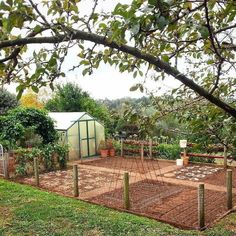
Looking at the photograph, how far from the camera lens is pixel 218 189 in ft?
29.5

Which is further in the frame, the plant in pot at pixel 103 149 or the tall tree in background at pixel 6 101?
the tall tree in background at pixel 6 101

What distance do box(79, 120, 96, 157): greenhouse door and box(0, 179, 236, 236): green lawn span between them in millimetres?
6432

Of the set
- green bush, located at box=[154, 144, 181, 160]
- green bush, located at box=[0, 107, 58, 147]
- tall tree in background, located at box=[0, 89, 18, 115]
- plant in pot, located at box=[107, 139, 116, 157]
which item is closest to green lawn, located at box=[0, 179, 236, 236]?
green bush, located at box=[0, 107, 58, 147]

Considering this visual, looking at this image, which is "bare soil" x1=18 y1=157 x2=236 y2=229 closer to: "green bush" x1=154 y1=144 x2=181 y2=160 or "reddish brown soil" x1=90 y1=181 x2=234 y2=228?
"reddish brown soil" x1=90 y1=181 x2=234 y2=228

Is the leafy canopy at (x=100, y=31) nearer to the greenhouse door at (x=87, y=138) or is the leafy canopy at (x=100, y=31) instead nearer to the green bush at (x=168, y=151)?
the green bush at (x=168, y=151)

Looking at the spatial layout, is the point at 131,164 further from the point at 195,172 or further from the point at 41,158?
the point at 41,158

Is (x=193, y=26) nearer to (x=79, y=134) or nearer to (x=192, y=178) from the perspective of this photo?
(x=192, y=178)

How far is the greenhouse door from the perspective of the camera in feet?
46.7

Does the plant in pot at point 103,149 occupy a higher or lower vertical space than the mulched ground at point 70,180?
higher

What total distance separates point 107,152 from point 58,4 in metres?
13.0

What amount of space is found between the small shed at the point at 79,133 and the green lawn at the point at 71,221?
19.5ft

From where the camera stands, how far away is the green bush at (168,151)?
13.5 metres

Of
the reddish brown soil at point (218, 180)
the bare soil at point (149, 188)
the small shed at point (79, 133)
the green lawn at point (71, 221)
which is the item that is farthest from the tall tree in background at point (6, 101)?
the reddish brown soil at point (218, 180)

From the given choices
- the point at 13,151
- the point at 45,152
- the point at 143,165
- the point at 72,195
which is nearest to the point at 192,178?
the point at 143,165
